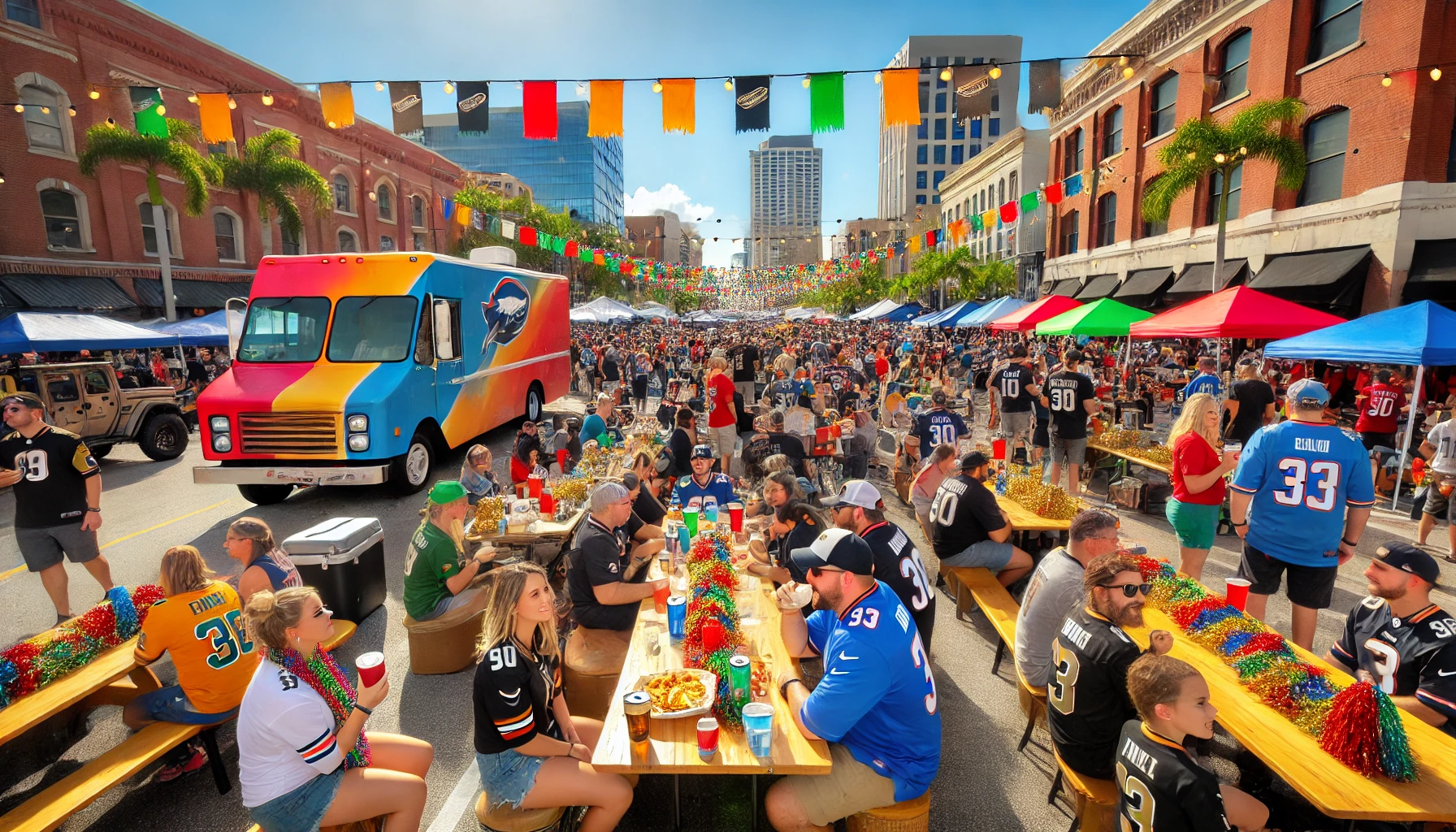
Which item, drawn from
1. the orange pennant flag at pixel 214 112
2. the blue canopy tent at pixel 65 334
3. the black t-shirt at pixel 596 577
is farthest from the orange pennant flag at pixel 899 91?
the blue canopy tent at pixel 65 334

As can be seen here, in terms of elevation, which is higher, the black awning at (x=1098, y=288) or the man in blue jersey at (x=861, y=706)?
the black awning at (x=1098, y=288)

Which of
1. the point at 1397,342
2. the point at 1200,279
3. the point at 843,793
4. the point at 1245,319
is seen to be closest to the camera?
the point at 843,793

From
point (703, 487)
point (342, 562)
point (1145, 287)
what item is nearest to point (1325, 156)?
point (1145, 287)

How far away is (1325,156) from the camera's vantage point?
56.9 feet

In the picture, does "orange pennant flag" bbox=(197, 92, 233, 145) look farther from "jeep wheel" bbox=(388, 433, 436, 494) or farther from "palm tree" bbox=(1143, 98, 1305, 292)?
"palm tree" bbox=(1143, 98, 1305, 292)

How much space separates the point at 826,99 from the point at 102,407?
46.2ft

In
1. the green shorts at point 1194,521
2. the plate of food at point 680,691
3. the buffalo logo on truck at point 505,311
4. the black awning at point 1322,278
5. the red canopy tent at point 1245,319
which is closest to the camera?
the plate of food at point 680,691

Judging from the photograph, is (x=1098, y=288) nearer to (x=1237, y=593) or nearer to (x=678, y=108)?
(x=678, y=108)

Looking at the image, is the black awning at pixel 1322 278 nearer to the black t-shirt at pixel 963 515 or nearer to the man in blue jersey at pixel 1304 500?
the man in blue jersey at pixel 1304 500

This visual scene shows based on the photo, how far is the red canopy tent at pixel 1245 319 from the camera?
11336mm

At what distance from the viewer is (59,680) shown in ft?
13.1

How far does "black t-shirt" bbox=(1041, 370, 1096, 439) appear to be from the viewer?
9.24 m

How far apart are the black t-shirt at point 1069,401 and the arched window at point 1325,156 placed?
14.1 metres

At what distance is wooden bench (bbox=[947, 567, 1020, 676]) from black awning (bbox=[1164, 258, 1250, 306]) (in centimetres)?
1905
